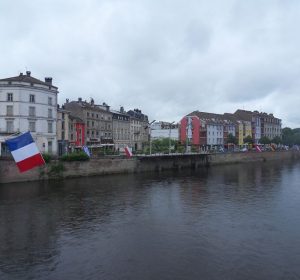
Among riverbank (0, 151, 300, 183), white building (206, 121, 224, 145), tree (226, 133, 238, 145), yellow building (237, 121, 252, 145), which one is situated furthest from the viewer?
yellow building (237, 121, 252, 145)

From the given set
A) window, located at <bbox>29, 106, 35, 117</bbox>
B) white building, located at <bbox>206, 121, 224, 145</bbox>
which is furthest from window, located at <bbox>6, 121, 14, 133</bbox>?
white building, located at <bbox>206, 121, 224, 145</bbox>

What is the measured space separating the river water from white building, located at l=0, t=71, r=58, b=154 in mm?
20387

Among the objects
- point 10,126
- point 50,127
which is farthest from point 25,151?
point 50,127

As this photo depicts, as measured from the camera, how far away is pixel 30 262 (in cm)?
2272

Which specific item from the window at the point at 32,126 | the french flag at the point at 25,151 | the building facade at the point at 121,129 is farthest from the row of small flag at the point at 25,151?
the building facade at the point at 121,129

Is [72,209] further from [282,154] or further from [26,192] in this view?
[282,154]

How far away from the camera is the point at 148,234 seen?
28.9m

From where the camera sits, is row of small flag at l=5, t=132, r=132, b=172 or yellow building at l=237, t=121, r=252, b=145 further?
yellow building at l=237, t=121, r=252, b=145

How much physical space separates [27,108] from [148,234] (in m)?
47.2

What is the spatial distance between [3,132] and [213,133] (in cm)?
9470

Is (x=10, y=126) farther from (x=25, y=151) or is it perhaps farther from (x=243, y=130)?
(x=243, y=130)

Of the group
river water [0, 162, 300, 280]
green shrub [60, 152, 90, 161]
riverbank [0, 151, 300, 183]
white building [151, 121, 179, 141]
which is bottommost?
river water [0, 162, 300, 280]

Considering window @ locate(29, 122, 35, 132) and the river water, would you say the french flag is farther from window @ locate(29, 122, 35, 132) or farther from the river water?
window @ locate(29, 122, 35, 132)

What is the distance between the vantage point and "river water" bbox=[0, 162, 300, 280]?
21547 millimetres
